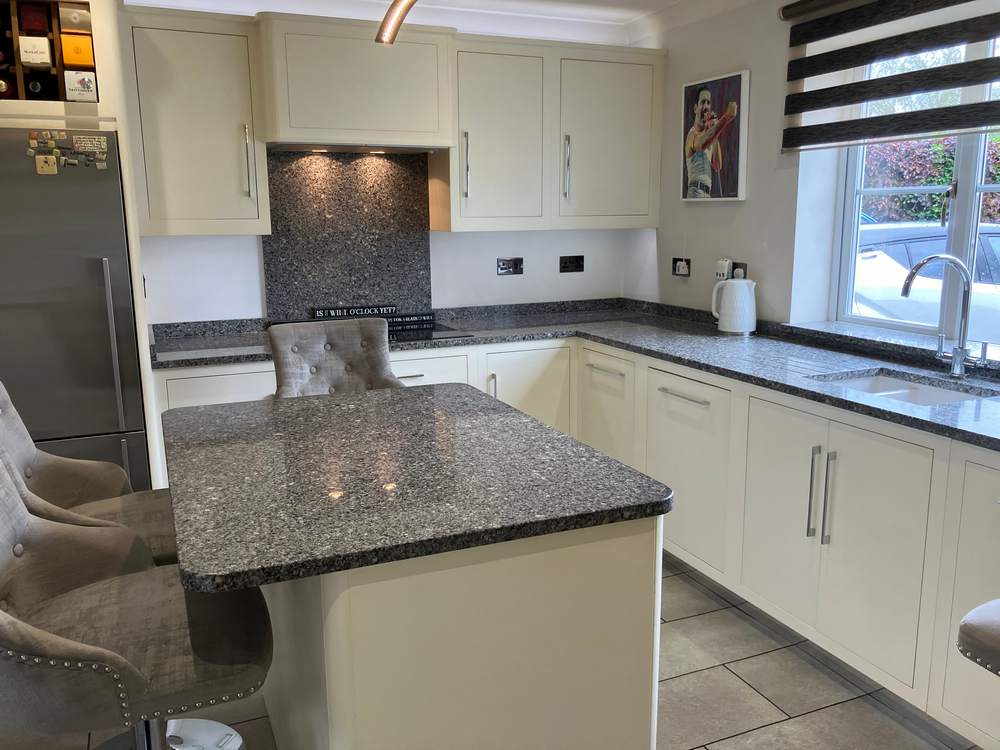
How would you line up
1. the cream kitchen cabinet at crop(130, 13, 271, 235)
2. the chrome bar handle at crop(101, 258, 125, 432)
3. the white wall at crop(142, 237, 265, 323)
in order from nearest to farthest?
the chrome bar handle at crop(101, 258, 125, 432) < the cream kitchen cabinet at crop(130, 13, 271, 235) < the white wall at crop(142, 237, 265, 323)

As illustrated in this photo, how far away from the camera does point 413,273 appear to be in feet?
13.2

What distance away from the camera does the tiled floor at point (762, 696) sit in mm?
2264

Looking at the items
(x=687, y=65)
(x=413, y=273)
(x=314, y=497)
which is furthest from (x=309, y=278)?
(x=314, y=497)

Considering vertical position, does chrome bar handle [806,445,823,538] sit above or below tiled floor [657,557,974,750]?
above

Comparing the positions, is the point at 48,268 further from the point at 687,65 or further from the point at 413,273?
the point at 687,65

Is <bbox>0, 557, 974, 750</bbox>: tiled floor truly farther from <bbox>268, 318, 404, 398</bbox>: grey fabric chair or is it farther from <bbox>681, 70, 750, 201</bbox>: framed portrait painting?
<bbox>681, 70, 750, 201</bbox>: framed portrait painting

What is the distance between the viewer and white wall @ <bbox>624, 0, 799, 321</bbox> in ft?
11.0

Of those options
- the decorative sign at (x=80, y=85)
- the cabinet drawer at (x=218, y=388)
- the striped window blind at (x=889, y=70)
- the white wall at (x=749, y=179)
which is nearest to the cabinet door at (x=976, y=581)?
the striped window blind at (x=889, y=70)

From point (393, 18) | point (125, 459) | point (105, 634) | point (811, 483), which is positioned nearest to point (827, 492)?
point (811, 483)

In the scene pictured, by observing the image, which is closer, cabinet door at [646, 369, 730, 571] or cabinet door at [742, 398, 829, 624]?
cabinet door at [742, 398, 829, 624]

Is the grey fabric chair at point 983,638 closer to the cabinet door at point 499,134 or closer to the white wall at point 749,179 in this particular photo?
the white wall at point 749,179

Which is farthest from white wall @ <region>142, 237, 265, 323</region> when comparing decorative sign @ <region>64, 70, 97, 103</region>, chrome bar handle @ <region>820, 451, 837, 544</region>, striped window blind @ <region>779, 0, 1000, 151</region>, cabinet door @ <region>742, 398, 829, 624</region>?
chrome bar handle @ <region>820, 451, 837, 544</region>

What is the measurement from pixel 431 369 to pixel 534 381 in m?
0.51

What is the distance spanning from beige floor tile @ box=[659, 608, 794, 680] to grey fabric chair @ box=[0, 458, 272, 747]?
1.57m
